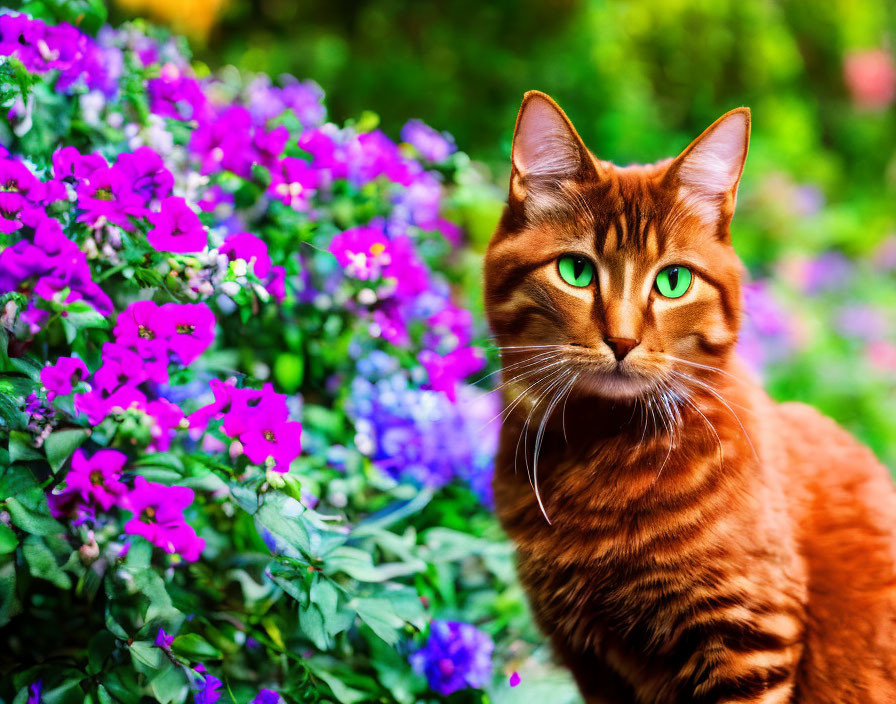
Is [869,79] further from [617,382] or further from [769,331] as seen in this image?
[617,382]

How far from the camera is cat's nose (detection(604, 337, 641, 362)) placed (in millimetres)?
1099

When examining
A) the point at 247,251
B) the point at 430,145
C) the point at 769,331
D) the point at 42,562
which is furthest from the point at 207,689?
the point at 769,331

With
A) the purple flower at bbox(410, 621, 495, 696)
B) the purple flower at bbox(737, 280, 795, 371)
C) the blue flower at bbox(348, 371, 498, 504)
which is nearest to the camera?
the purple flower at bbox(410, 621, 495, 696)

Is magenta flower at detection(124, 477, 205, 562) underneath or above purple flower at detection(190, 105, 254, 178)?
underneath

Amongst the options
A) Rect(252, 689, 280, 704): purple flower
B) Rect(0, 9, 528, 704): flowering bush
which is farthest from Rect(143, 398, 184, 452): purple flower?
Rect(252, 689, 280, 704): purple flower

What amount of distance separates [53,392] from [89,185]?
33cm

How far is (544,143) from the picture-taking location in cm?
123

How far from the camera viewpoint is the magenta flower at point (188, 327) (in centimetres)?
108

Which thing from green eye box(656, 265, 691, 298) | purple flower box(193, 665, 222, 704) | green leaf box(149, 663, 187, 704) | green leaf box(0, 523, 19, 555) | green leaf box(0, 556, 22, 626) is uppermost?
green eye box(656, 265, 691, 298)

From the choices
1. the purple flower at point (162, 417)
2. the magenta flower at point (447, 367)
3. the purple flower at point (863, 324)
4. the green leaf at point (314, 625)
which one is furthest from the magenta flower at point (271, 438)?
the purple flower at point (863, 324)

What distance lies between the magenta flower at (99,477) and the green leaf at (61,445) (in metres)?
0.02

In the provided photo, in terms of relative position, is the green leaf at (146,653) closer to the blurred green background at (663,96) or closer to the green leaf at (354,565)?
the green leaf at (354,565)

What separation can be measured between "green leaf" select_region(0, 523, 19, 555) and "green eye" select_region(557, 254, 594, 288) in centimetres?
89

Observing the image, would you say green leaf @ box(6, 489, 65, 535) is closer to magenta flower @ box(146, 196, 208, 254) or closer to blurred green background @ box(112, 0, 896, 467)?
magenta flower @ box(146, 196, 208, 254)
